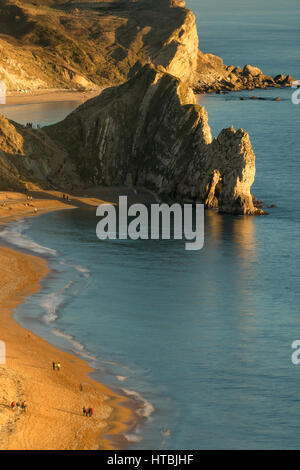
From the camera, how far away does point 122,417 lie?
186ft

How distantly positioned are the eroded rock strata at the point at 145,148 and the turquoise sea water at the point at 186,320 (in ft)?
19.5

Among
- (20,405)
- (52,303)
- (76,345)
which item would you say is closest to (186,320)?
(76,345)

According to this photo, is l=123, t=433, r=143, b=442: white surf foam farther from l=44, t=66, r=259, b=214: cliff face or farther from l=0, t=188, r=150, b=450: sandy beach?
l=44, t=66, r=259, b=214: cliff face

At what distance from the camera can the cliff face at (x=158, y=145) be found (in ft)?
417

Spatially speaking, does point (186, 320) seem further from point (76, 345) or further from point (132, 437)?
point (132, 437)

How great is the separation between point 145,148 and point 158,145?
10.1 ft

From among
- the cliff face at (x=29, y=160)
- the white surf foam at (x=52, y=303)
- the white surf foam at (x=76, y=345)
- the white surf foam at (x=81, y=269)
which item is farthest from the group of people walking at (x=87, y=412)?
the cliff face at (x=29, y=160)

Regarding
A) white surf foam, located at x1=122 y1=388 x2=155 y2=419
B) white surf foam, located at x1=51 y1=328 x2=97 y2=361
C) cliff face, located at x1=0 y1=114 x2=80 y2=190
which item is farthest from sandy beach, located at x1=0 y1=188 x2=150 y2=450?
cliff face, located at x1=0 y1=114 x2=80 y2=190

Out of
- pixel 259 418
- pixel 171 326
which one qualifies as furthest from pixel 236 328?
pixel 259 418

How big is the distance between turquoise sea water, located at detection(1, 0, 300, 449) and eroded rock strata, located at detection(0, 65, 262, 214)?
233 inches

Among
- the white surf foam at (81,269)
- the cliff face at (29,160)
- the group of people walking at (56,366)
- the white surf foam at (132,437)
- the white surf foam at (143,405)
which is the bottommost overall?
the white surf foam at (132,437)

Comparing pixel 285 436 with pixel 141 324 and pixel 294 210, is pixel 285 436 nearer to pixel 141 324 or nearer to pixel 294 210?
pixel 141 324

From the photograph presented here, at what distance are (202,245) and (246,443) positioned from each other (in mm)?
56822

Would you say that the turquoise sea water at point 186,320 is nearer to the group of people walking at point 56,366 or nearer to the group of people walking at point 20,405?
the group of people walking at point 56,366
